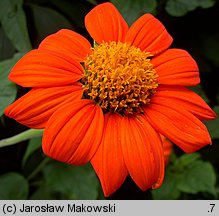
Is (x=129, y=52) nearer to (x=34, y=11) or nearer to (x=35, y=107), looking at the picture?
(x=35, y=107)

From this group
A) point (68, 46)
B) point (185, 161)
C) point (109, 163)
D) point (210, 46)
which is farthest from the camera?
point (210, 46)

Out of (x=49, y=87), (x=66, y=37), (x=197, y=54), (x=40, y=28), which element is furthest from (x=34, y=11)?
(x=197, y=54)

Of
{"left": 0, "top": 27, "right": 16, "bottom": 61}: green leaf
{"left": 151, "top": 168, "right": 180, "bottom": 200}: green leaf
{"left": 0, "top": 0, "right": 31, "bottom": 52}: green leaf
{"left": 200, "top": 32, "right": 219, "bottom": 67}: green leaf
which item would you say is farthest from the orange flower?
{"left": 200, "top": 32, "right": 219, "bottom": 67}: green leaf

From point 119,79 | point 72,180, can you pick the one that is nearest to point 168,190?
point 72,180

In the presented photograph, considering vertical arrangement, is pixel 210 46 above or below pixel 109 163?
below

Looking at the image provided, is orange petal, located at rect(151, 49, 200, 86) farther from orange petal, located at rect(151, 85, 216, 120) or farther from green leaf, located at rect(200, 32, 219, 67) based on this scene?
green leaf, located at rect(200, 32, 219, 67)

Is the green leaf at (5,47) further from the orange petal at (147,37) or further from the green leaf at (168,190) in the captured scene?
the green leaf at (168,190)

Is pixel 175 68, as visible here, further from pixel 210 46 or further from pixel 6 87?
pixel 210 46

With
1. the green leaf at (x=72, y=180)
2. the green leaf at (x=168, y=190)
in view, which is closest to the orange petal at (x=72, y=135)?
the green leaf at (x=72, y=180)
